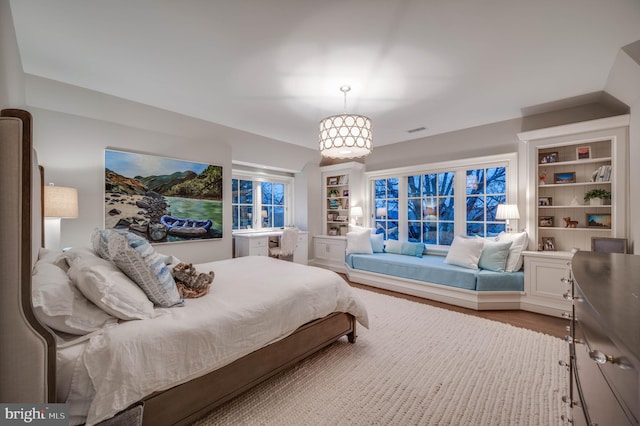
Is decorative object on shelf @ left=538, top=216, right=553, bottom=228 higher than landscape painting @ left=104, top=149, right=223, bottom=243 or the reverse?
the reverse

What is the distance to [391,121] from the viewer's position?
12.5 ft

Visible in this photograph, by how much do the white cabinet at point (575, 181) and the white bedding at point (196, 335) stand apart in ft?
9.84

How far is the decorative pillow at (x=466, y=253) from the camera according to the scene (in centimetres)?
356

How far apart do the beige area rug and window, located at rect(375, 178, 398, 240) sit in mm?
2593

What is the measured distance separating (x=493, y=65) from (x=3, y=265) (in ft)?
11.2

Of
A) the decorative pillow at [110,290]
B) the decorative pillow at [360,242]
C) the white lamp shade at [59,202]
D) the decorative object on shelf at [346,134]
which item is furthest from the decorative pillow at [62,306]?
the decorative pillow at [360,242]

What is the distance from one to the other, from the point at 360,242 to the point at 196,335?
360 cm

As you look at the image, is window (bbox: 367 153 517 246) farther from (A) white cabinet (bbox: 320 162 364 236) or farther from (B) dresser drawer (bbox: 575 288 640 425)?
(B) dresser drawer (bbox: 575 288 640 425)

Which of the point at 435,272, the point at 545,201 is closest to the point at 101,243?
the point at 435,272

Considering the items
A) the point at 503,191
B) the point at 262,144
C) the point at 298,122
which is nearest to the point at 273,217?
the point at 262,144

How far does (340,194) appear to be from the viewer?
5.74m

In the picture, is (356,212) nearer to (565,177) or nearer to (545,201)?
(545,201)

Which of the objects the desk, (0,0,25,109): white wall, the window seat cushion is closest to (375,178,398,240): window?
the window seat cushion

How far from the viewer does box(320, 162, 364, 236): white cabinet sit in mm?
5418
